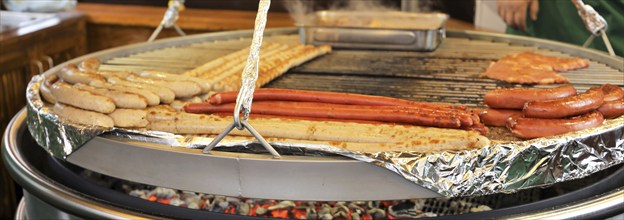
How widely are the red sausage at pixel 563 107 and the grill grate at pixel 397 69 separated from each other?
0.47m

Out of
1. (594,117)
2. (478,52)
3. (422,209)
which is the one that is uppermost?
(594,117)

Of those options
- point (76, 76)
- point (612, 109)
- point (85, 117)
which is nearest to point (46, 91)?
point (76, 76)

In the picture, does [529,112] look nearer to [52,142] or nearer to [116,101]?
[116,101]

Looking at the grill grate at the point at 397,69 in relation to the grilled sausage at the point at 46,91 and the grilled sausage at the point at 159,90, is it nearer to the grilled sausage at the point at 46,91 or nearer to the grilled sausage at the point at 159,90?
the grilled sausage at the point at 46,91

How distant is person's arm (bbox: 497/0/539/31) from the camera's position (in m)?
4.53

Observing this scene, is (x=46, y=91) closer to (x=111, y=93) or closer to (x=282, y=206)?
(x=111, y=93)

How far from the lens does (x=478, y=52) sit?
12.0 feet

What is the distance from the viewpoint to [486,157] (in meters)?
1.94

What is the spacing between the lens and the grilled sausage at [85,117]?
7.11ft

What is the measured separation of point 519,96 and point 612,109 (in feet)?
0.97

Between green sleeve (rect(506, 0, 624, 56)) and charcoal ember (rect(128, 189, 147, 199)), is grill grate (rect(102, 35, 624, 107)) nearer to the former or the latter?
green sleeve (rect(506, 0, 624, 56))

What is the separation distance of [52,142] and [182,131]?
0.44 metres

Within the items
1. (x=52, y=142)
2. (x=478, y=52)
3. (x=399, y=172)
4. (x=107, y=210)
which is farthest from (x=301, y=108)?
(x=478, y=52)

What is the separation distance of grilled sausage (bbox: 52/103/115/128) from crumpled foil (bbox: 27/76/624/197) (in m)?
0.04
